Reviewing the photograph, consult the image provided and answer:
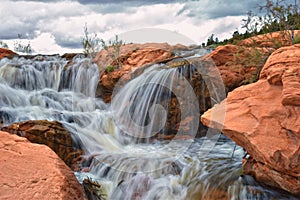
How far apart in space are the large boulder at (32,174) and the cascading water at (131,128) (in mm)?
1223

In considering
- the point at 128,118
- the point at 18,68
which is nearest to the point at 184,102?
the point at 128,118

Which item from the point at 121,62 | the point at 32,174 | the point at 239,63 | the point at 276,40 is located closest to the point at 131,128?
the point at 239,63

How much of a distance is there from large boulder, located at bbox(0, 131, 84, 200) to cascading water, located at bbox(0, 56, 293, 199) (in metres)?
1.22

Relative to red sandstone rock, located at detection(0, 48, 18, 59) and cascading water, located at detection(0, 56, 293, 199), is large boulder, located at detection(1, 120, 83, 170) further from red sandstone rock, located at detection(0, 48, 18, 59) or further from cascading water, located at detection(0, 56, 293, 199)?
red sandstone rock, located at detection(0, 48, 18, 59)

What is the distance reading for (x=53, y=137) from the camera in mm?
5555

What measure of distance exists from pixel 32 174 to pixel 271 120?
267 cm

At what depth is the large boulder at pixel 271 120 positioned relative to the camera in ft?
10.9

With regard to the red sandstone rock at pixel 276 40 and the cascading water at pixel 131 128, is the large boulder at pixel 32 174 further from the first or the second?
the red sandstone rock at pixel 276 40

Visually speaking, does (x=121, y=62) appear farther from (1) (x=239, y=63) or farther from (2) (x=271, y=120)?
(2) (x=271, y=120)

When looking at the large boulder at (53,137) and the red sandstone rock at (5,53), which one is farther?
the red sandstone rock at (5,53)

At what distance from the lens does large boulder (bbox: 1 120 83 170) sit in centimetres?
548

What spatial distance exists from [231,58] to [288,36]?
1254 millimetres

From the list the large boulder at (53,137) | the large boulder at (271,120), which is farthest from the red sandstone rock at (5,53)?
the large boulder at (271,120)

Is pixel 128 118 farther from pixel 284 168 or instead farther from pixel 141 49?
pixel 284 168
